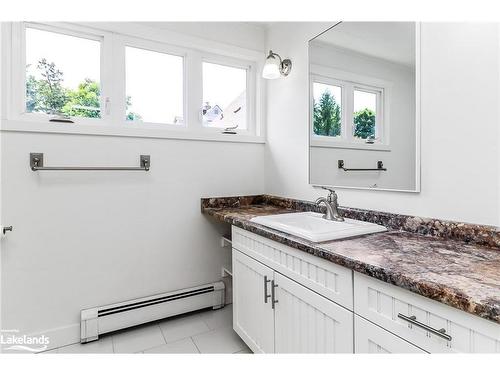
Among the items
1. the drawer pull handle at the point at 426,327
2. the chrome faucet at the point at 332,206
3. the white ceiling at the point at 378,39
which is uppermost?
the white ceiling at the point at 378,39

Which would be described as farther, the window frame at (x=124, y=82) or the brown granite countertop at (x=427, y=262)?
the window frame at (x=124, y=82)

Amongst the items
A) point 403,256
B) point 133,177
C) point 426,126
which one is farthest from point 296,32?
point 403,256

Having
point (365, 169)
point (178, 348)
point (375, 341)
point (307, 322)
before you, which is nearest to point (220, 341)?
point (178, 348)

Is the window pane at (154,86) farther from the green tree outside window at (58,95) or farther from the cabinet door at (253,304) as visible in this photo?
the cabinet door at (253,304)

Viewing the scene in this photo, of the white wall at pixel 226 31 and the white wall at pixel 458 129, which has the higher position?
the white wall at pixel 226 31

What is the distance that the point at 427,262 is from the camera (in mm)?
864

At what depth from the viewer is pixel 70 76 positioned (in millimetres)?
1769

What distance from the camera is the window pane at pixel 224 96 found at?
2.20m

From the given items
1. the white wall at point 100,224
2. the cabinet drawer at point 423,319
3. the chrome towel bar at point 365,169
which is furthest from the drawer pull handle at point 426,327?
the white wall at point 100,224

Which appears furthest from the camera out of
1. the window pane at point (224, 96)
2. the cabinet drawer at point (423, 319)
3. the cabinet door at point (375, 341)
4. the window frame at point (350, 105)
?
the window pane at point (224, 96)

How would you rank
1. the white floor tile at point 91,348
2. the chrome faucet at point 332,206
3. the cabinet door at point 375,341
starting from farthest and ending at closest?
the white floor tile at point 91,348, the chrome faucet at point 332,206, the cabinet door at point 375,341

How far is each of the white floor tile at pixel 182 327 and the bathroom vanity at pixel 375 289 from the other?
0.44m

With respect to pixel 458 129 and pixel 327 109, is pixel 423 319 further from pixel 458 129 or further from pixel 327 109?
pixel 327 109

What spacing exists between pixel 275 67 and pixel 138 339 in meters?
2.00
